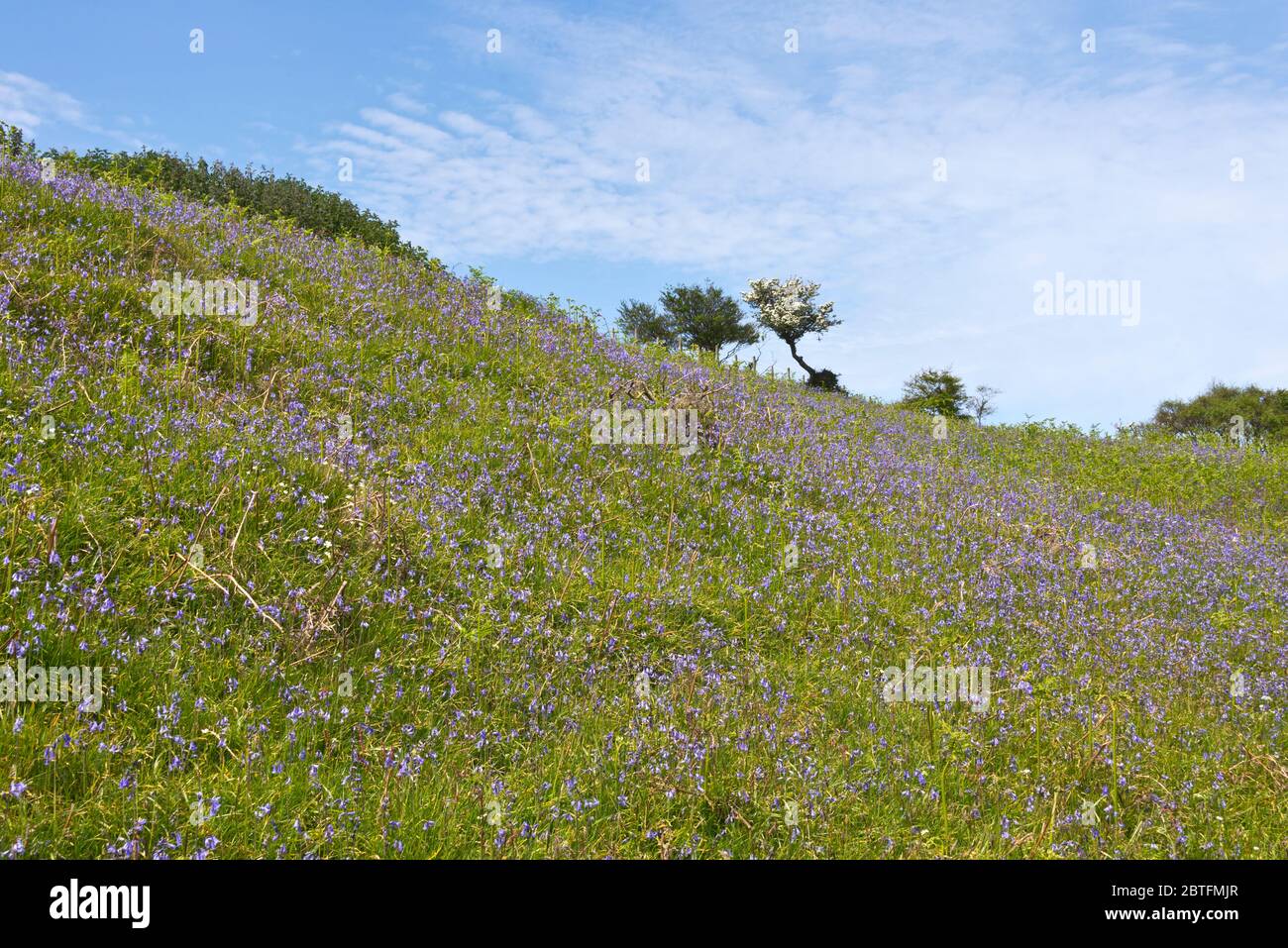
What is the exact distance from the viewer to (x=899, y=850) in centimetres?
400

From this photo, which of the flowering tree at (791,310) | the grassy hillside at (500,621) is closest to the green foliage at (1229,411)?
the flowering tree at (791,310)

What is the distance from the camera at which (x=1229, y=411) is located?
33.0 metres

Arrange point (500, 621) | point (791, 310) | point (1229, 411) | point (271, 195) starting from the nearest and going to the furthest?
point (500, 621)
point (271, 195)
point (1229, 411)
point (791, 310)

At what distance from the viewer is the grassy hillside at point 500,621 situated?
3.67 metres

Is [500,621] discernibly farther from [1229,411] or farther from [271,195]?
[1229,411]

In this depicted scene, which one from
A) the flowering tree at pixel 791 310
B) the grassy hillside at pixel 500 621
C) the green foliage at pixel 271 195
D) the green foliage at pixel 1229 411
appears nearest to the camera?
the grassy hillside at pixel 500 621

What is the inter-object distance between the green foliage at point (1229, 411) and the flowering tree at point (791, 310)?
15304 mm

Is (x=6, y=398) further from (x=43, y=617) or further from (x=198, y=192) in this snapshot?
(x=198, y=192)

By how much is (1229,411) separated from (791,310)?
63.0ft

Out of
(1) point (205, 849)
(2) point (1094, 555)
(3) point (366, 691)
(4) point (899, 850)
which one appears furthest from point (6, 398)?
(2) point (1094, 555)

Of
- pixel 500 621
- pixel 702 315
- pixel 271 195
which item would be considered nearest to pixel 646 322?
pixel 702 315

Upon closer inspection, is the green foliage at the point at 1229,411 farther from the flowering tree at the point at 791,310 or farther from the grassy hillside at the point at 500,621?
the grassy hillside at the point at 500,621

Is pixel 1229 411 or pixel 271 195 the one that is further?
pixel 1229 411

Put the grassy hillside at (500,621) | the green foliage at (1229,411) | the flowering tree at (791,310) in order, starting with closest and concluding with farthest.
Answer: the grassy hillside at (500,621), the green foliage at (1229,411), the flowering tree at (791,310)
